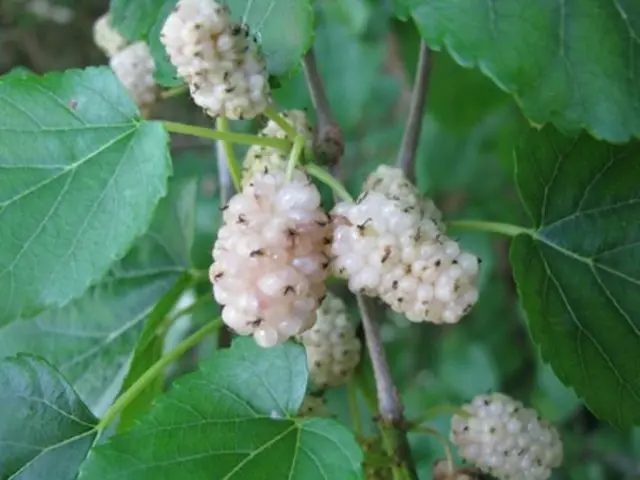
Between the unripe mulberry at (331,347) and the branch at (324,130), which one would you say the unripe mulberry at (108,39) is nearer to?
the branch at (324,130)

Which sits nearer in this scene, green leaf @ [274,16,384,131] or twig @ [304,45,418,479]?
twig @ [304,45,418,479]

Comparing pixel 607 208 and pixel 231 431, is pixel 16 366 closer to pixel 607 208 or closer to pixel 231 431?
pixel 231 431

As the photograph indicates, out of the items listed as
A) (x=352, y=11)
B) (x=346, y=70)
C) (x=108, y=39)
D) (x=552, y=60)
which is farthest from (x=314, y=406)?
(x=346, y=70)

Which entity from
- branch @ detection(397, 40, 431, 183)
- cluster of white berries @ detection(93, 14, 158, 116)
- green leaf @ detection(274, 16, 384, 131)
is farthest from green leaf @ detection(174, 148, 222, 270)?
branch @ detection(397, 40, 431, 183)

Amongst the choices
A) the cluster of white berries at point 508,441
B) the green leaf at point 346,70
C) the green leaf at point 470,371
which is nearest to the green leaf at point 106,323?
the cluster of white berries at point 508,441

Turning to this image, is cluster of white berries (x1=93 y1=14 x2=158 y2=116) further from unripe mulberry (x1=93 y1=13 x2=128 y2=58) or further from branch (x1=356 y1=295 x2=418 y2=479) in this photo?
branch (x1=356 y1=295 x2=418 y2=479)
